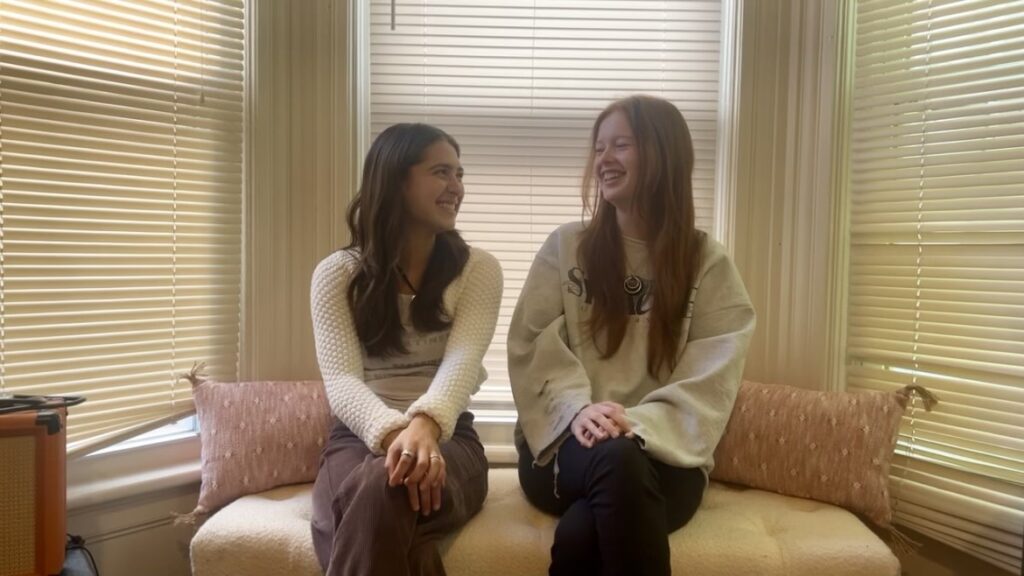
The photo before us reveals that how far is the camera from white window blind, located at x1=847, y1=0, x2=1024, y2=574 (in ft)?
4.81

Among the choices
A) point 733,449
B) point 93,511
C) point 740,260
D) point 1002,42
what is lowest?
point 93,511

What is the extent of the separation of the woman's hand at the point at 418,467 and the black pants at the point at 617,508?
25cm

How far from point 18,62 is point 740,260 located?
1.84m

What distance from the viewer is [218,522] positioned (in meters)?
1.32

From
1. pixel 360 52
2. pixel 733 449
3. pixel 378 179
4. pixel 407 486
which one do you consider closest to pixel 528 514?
pixel 407 486

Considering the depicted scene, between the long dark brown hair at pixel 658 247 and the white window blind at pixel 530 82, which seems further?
the white window blind at pixel 530 82

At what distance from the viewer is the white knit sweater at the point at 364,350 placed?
1289 mm

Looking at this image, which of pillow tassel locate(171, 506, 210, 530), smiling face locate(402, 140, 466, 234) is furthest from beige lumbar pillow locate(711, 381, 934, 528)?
pillow tassel locate(171, 506, 210, 530)

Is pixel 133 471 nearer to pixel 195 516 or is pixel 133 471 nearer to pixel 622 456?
pixel 195 516

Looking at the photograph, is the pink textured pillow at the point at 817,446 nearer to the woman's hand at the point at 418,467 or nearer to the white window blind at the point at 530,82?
the white window blind at the point at 530,82

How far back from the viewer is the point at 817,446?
4.81 ft

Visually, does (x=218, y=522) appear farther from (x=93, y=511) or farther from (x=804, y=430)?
(x=804, y=430)

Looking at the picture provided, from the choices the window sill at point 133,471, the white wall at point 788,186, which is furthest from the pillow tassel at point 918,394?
the window sill at point 133,471

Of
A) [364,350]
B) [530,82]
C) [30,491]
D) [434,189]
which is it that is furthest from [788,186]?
[30,491]
